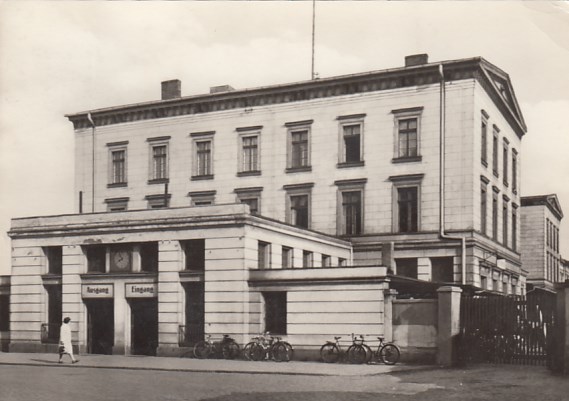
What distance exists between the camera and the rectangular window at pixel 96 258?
98.2 feet

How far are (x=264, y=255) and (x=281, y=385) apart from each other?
1120 cm

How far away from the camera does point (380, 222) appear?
35562mm

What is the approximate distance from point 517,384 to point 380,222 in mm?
17860

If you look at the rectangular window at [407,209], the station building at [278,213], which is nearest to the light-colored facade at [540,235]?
the station building at [278,213]

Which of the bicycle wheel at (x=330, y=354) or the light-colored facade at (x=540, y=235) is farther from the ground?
the light-colored facade at (x=540, y=235)

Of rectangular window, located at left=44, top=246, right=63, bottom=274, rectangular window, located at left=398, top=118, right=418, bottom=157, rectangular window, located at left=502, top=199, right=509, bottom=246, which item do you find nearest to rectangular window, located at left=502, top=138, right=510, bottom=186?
rectangular window, located at left=502, top=199, right=509, bottom=246

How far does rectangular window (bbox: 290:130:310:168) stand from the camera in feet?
123

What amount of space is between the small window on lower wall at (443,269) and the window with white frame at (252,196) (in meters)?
8.85

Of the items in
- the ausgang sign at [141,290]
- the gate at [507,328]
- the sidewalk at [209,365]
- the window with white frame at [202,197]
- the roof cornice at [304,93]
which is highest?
the roof cornice at [304,93]

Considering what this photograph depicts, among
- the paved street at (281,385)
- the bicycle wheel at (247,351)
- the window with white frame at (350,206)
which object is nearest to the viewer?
the paved street at (281,385)

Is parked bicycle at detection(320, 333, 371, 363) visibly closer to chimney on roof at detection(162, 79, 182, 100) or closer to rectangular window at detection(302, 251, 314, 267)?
rectangular window at detection(302, 251, 314, 267)

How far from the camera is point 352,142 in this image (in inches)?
1439

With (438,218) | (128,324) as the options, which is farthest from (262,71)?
(438,218)

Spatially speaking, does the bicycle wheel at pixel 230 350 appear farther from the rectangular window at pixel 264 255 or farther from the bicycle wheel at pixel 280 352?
the rectangular window at pixel 264 255
